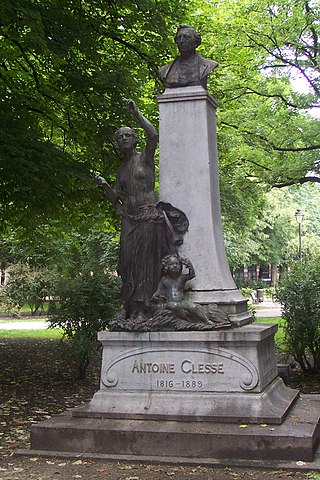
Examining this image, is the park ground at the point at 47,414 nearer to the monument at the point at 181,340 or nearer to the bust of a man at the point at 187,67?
the monument at the point at 181,340

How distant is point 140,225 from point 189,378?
5.71 ft

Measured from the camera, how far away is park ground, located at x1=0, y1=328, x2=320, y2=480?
5242 millimetres

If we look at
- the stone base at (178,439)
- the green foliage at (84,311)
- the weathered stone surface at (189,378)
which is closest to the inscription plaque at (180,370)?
the weathered stone surface at (189,378)

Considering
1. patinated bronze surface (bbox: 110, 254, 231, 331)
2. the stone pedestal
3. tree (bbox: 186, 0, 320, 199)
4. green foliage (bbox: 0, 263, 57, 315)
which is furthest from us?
green foliage (bbox: 0, 263, 57, 315)

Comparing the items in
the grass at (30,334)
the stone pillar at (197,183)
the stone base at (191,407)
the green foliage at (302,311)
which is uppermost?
the stone pillar at (197,183)

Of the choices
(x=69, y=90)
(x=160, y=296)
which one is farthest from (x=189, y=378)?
(x=69, y=90)

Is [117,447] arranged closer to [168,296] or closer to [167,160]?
[168,296]

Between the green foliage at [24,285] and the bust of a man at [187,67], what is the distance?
2300 centimetres

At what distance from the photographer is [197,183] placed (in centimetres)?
707

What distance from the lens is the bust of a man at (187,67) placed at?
7.38 metres

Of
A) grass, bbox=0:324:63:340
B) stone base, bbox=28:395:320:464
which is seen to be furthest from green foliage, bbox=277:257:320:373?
grass, bbox=0:324:63:340

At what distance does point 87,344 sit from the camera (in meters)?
11.2

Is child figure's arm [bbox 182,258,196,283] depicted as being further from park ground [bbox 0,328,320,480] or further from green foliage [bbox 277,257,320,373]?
green foliage [bbox 277,257,320,373]

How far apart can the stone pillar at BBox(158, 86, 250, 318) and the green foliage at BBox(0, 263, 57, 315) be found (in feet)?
75.7
